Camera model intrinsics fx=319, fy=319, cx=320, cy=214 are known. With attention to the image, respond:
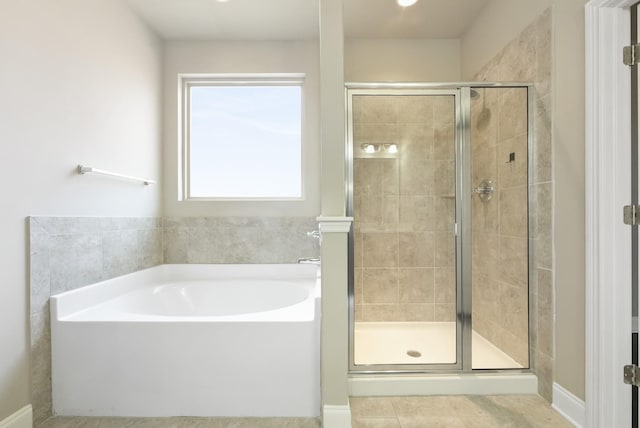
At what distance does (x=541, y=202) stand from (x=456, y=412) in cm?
121

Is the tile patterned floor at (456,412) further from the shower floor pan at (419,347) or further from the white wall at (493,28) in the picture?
the white wall at (493,28)

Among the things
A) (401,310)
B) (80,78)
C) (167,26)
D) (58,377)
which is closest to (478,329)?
(401,310)

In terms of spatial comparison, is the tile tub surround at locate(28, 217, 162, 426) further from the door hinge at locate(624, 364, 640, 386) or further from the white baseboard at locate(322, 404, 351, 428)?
the door hinge at locate(624, 364, 640, 386)

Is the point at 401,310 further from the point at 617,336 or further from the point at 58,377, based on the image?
the point at 58,377

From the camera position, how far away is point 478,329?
2.02 metres

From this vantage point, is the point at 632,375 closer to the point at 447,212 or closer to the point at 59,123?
the point at 447,212

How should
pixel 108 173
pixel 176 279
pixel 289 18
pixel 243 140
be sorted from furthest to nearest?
pixel 243 140
pixel 176 279
pixel 289 18
pixel 108 173

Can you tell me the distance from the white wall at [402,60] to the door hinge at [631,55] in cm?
155

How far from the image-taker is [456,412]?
1636 millimetres

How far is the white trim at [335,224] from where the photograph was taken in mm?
1474

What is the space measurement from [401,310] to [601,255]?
1.46 meters

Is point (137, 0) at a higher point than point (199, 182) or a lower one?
higher

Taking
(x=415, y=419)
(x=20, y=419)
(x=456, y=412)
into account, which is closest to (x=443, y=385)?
(x=456, y=412)

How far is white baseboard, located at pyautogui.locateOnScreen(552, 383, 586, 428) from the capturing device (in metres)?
1.50
